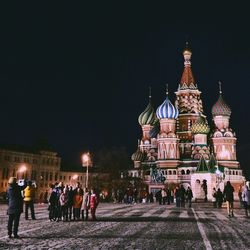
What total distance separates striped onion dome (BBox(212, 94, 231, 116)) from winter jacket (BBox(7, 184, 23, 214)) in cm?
9344

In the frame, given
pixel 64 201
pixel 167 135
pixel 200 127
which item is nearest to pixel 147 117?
pixel 167 135

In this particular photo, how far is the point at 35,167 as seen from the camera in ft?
324

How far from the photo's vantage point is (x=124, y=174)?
76688 millimetres

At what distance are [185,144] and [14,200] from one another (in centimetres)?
9055

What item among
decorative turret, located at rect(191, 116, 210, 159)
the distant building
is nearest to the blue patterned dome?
decorative turret, located at rect(191, 116, 210, 159)

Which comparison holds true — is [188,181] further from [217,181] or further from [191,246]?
[191,246]

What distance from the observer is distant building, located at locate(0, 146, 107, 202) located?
90125mm

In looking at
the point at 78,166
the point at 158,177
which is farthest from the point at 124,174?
the point at 78,166

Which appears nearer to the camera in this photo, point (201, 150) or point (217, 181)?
point (217, 181)

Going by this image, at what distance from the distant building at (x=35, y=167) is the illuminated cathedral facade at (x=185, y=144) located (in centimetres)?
1586

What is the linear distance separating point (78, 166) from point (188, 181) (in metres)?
40.5

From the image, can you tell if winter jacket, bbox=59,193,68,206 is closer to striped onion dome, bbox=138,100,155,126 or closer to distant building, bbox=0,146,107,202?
distant building, bbox=0,146,107,202

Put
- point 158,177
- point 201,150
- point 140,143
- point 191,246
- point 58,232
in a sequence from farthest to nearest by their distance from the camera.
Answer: point 140,143 < point 201,150 < point 158,177 < point 58,232 < point 191,246

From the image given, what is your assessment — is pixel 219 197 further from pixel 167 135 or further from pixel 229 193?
pixel 167 135
